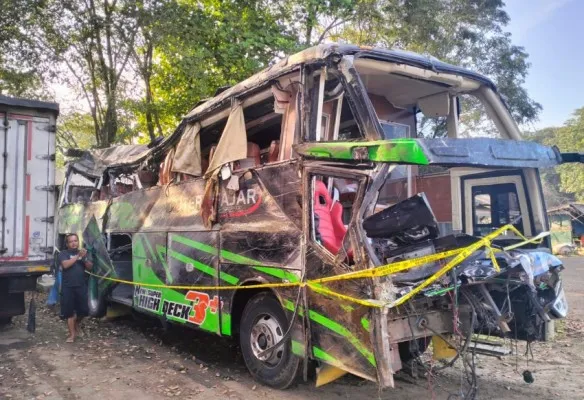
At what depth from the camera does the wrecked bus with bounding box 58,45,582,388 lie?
3.88m

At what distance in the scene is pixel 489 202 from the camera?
5727 millimetres

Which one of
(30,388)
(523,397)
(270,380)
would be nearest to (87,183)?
(30,388)

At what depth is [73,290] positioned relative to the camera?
7.32m

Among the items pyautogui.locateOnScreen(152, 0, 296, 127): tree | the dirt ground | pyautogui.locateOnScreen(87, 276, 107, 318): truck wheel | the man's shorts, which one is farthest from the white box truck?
pyautogui.locateOnScreen(152, 0, 296, 127): tree

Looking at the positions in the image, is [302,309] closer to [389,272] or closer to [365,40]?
[389,272]

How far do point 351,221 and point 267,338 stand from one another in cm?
164

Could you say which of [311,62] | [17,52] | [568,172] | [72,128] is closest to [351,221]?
[311,62]

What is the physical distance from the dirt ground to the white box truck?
1108 mm

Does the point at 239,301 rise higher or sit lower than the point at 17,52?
lower

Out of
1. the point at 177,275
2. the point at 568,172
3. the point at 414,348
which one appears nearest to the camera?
the point at 414,348

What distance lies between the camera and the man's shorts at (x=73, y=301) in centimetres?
718

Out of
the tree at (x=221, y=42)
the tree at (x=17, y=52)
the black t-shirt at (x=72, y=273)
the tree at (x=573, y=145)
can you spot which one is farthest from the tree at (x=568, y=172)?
the black t-shirt at (x=72, y=273)

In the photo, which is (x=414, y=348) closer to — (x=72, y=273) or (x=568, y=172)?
(x=72, y=273)

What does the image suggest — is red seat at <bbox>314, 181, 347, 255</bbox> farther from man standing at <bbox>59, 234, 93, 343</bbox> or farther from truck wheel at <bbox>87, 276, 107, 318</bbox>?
truck wheel at <bbox>87, 276, 107, 318</bbox>
